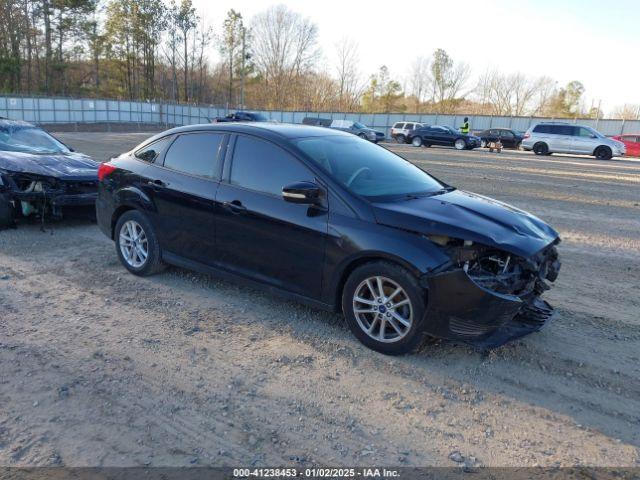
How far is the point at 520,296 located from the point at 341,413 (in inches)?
62.8

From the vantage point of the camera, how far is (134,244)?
5.43 meters

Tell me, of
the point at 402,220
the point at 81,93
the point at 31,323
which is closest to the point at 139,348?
the point at 31,323

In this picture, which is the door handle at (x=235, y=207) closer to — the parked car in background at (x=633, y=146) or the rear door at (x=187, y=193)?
the rear door at (x=187, y=193)

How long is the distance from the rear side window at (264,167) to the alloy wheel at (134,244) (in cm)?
144

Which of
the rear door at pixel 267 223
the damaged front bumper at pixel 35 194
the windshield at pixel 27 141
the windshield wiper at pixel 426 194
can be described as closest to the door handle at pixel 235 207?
the rear door at pixel 267 223

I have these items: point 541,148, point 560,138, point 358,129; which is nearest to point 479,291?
point 560,138

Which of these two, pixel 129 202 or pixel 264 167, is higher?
pixel 264 167

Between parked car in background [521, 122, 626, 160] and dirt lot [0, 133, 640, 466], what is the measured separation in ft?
83.5

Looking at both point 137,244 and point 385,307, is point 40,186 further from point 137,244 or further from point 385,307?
point 385,307

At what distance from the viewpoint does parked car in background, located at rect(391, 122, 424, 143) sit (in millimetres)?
35312

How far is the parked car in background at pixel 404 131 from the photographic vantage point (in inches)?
1390

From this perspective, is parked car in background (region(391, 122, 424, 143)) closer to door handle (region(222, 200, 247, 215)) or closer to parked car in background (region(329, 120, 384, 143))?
parked car in background (region(329, 120, 384, 143))

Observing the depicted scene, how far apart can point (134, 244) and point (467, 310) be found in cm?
364

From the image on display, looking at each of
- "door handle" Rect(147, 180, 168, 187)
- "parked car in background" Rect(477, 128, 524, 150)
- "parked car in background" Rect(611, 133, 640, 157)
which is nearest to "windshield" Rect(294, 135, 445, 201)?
"door handle" Rect(147, 180, 168, 187)
